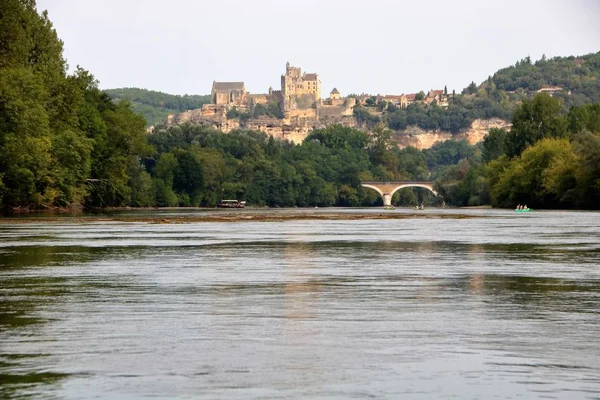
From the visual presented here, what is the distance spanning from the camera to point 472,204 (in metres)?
166

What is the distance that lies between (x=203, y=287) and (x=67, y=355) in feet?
31.1

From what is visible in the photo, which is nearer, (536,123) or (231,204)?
(536,123)

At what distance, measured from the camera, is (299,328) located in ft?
56.7

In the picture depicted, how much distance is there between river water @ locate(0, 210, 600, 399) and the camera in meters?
12.9

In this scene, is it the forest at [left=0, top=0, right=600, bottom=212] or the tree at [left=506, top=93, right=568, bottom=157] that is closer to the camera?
the forest at [left=0, top=0, right=600, bottom=212]

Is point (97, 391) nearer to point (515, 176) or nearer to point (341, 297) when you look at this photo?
point (341, 297)

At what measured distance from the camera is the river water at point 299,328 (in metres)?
12.9

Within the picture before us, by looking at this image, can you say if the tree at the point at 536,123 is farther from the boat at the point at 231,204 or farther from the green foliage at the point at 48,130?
the green foliage at the point at 48,130

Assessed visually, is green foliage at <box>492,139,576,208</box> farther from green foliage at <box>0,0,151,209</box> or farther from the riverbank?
green foliage at <box>0,0,151,209</box>

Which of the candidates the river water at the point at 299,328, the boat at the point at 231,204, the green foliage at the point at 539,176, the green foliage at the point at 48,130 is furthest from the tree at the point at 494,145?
the river water at the point at 299,328

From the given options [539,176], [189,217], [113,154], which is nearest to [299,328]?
[189,217]

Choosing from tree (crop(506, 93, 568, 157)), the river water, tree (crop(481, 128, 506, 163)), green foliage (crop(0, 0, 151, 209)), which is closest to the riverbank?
green foliage (crop(0, 0, 151, 209))

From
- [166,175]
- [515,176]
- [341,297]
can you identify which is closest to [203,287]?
[341,297]

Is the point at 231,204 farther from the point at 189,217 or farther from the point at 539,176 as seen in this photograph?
the point at 189,217
